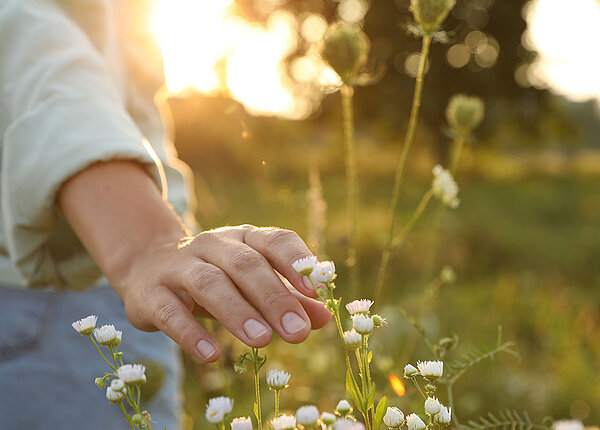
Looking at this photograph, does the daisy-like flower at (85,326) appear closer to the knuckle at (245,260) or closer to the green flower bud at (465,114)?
the knuckle at (245,260)

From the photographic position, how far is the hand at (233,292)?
27.6 inches

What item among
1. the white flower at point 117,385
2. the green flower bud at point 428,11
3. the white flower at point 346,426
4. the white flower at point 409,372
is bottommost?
the white flower at point 409,372

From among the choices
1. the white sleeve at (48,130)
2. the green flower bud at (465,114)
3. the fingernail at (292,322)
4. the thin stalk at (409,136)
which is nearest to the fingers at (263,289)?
the fingernail at (292,322)

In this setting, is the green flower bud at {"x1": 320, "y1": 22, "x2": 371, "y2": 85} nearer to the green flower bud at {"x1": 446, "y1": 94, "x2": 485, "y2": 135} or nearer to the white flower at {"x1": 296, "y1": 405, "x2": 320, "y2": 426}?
the green flower bud at {"x1": 446, "y1": 94, "x2": 485, "y2": 135}

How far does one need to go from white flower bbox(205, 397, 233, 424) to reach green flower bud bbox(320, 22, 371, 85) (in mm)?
1005

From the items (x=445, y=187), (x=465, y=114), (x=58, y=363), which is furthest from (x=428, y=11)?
(x=58, y=363)

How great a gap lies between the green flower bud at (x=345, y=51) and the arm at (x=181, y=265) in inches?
24.8

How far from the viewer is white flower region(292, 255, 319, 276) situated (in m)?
0.68

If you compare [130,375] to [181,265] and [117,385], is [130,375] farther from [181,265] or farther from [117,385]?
[181,265]

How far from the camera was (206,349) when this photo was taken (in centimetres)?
71

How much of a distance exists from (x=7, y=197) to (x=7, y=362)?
1.82 feet

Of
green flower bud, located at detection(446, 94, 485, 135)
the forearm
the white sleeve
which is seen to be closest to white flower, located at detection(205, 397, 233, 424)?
the forearm

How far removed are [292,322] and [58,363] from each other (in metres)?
1.06

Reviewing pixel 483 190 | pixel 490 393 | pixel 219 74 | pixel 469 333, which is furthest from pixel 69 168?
pixel 483 190
